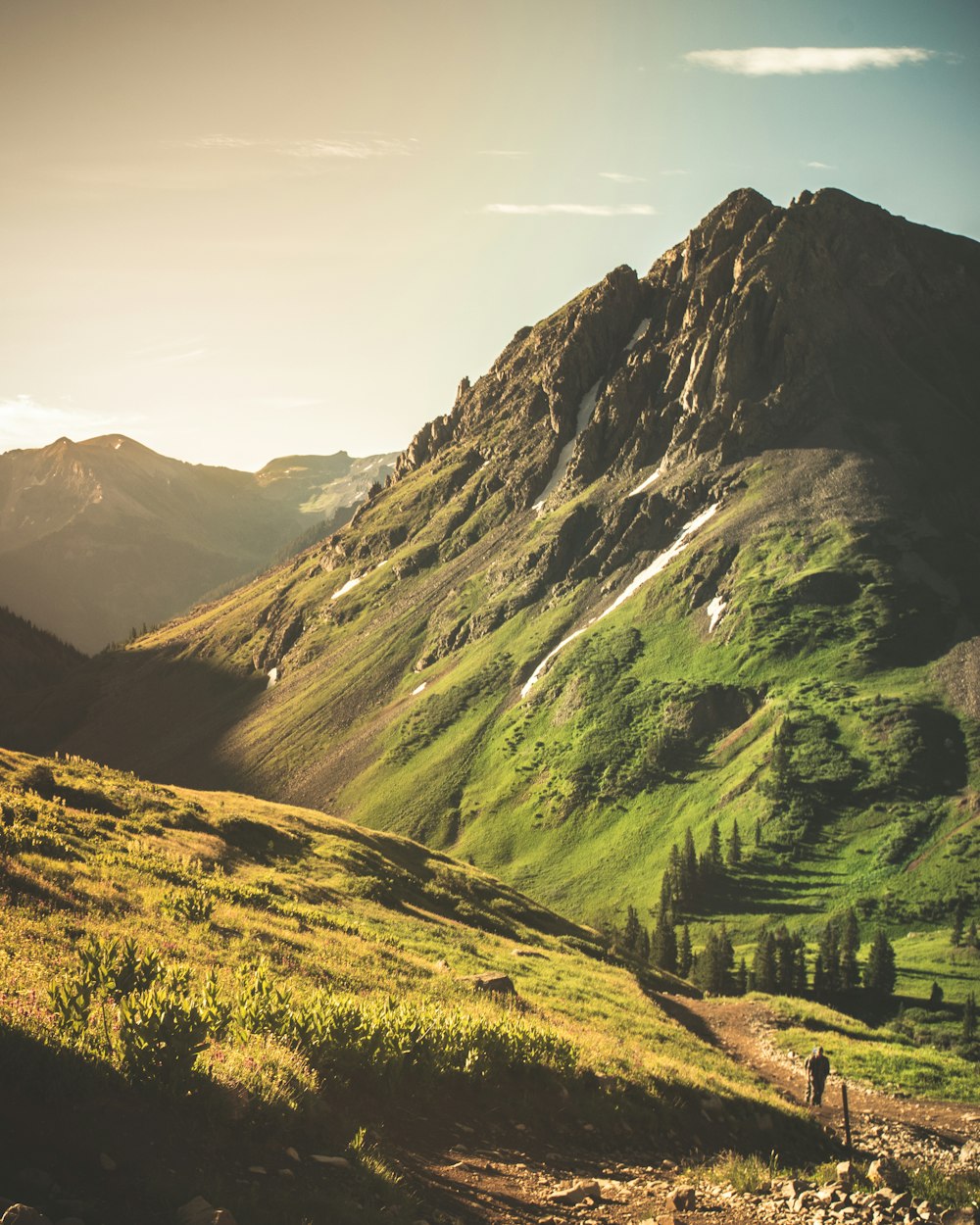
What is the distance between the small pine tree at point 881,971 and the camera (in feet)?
275

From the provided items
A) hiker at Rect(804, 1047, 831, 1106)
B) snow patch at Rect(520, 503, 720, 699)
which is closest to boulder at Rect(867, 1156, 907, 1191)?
hiker at Rect(804, 1047, 831, 1106)

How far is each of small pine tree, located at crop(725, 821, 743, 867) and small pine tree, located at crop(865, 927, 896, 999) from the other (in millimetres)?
30545

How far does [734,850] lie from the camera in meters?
117

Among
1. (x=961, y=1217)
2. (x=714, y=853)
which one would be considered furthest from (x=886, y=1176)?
(x=714, y=853)

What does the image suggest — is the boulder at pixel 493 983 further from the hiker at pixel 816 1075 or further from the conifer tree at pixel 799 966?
the conifer tree at pixel 799 966

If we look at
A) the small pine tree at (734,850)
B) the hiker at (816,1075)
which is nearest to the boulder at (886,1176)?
the hiker at (816,1075)

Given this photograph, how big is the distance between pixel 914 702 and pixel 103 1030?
137963mm

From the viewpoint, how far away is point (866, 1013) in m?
80.4

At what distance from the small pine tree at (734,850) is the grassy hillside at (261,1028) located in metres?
82.3

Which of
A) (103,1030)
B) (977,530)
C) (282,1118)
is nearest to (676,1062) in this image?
(282,1118)

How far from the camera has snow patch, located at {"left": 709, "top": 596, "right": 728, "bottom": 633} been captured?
535 ft

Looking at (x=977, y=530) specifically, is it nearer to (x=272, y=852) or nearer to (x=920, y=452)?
(x=920, y=452)

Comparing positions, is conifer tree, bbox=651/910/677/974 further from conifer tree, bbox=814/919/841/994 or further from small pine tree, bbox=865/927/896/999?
small pine tree, bbox=865/927/896/999

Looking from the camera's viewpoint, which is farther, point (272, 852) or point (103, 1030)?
point (272, 852)
